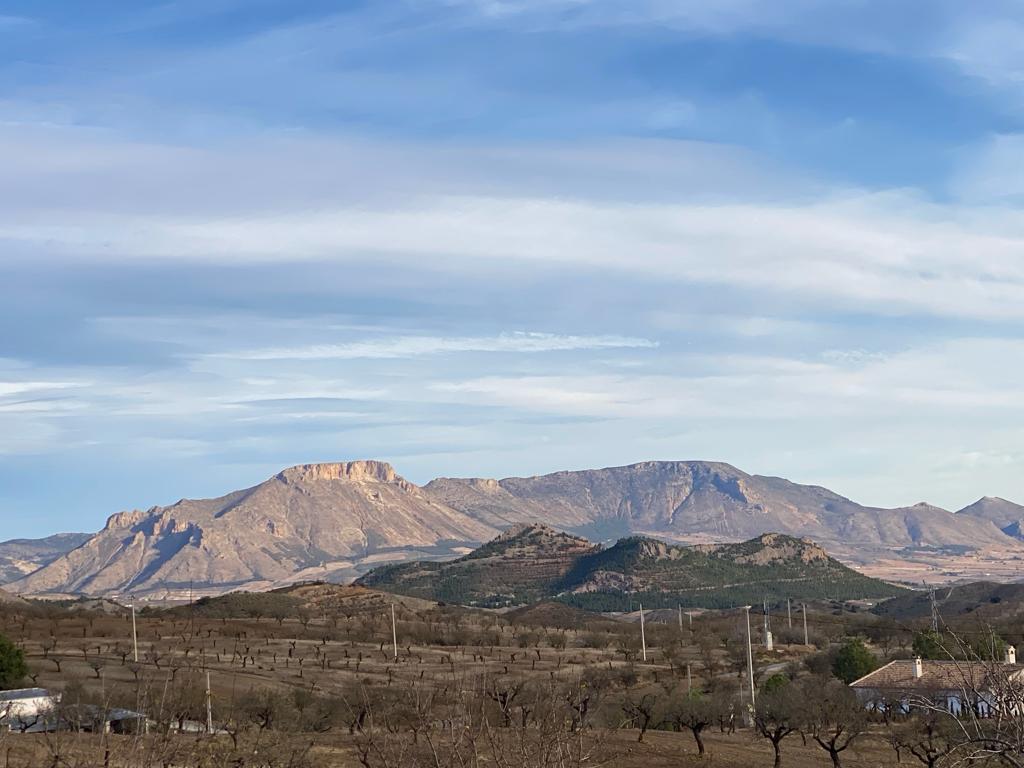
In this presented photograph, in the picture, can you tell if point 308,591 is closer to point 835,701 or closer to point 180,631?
point 180,631

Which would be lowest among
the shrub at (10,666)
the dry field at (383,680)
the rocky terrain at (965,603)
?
the rocky terrain at (965,603)

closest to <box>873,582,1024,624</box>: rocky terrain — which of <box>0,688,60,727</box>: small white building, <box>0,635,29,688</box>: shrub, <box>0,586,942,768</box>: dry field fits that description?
<box>0,586,942,768</box>: dry field

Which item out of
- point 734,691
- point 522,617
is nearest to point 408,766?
point 734,691

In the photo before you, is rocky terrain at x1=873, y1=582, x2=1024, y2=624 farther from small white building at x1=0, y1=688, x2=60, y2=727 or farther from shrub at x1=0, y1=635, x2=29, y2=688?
small white building at x1=0, y1=688, x2=60, y2=727

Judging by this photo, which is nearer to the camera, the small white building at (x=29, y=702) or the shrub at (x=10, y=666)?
the small white building at (x=29, y=702)

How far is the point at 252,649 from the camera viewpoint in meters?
101

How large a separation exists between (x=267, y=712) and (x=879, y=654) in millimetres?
71209

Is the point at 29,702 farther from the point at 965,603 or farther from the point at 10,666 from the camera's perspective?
the point at 965,603

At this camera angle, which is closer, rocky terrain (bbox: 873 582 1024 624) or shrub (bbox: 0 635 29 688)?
shrub (bbox: 0 635 29 688)

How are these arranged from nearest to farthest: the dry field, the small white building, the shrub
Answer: the dry field < the small white building < the shrub

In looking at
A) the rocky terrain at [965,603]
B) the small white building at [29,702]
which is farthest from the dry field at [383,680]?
the rocky terrain at [965,603]

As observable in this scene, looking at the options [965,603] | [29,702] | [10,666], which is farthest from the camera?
[965,603]

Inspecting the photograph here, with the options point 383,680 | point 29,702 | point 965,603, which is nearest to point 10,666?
point 29,702

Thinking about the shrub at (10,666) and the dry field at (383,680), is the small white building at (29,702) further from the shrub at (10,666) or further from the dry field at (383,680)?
the shrub at (10,666)
